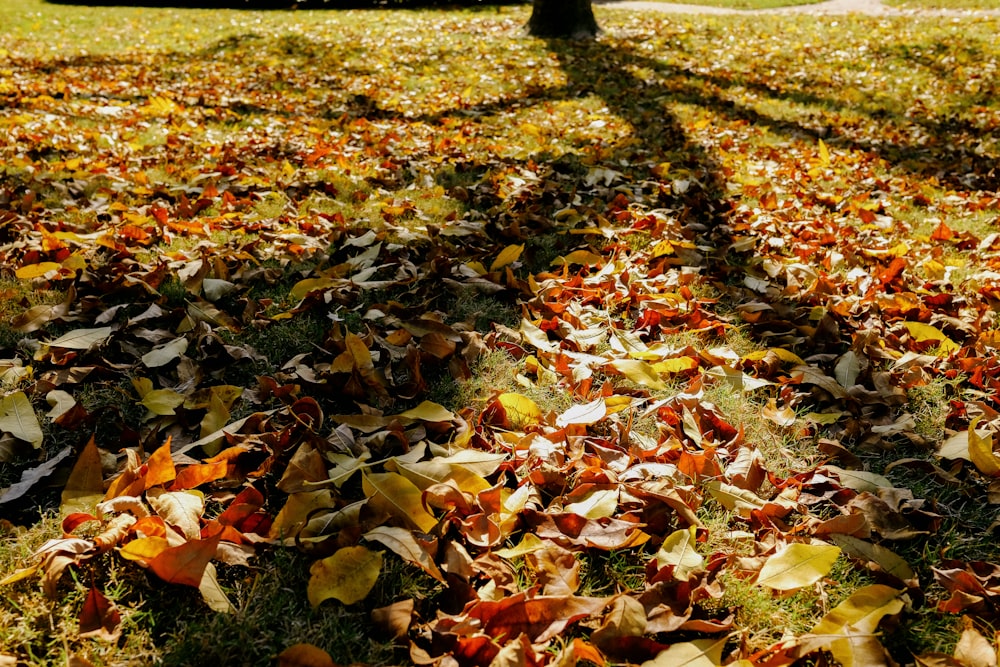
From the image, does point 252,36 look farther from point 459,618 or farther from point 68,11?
point 459,618

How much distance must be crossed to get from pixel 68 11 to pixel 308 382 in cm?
1677

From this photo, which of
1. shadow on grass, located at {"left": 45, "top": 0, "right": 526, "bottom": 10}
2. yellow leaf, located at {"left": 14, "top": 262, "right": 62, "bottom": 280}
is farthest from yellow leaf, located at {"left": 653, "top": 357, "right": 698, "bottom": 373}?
shadow on grass, located at {"left": 45, "top": 0, "right": 526, "bottom": 10}

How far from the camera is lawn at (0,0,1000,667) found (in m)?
1.38

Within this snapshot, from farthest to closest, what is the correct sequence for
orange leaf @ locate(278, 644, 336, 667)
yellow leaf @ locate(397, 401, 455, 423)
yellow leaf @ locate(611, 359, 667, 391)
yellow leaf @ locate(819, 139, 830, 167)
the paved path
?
the paved path
yellow leaf @ locate(819, 139, 830, 167)
yellow leaf @ locate(611, 359, 667, 391)
yellow leaf @ locate(397, 401, 455, 423)
orange leaf @ locate(278, 644, 336, 667)

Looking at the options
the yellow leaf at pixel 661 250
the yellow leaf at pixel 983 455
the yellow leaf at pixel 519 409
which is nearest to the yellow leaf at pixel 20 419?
the yellow leaf at pixel 519 409

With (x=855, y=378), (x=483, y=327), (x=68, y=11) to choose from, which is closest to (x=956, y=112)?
(x=855, y=378)

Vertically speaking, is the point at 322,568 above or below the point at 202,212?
below

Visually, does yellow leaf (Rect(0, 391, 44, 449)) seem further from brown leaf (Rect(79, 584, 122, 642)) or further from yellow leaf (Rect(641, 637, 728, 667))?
yellow leaf (Rect(641, 637, 728, 667))

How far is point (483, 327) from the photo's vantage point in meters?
2.54

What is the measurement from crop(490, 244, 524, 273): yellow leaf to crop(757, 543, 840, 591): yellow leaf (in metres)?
1.74

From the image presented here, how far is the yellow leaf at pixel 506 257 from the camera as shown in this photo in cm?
290

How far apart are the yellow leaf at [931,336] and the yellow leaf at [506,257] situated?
162 centimetres

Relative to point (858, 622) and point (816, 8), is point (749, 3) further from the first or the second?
point (858, 622)

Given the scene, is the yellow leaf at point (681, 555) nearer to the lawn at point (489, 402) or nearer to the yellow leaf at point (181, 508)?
the lawn at point (489, 402)
